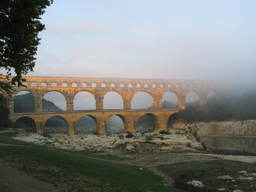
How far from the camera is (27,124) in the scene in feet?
203

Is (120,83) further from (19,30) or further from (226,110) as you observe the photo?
(19,30)

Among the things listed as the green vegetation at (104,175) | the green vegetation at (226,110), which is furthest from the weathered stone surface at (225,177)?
the green vegetation at (226,110)

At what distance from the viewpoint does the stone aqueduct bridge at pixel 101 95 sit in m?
59.2

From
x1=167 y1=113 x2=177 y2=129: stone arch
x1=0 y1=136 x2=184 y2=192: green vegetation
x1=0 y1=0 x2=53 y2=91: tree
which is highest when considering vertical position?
x1=0 y1=0 x2=53 y2=91: tree

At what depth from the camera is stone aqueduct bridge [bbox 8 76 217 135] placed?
59.2 meters

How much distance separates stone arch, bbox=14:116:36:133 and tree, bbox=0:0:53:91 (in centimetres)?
4843

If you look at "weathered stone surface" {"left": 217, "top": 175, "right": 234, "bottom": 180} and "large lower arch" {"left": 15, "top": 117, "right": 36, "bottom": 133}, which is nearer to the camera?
"weathered stone surface" {"left": 217, "top": 175, "right": 234, "bottom": 180}

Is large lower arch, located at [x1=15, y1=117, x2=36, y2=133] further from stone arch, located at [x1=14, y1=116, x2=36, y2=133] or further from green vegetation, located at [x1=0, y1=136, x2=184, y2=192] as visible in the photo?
green vegetation, located at [x1=0, y1=136, x2=184, y2=192]

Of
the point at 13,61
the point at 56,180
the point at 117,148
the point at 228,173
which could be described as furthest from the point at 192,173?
the point at 117,148

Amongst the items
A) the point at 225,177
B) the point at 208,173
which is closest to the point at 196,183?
the point at 225,177

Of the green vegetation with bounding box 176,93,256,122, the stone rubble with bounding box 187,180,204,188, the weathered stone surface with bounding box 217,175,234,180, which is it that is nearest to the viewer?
the stone rubble with bounding box 187,180,204,188

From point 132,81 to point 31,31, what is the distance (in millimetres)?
60152

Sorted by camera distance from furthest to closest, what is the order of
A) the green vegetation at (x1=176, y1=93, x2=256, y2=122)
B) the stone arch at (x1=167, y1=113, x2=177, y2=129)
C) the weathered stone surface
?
the stone arch at (x1=167, y1=113, x2=177, y2=129)
the green vegetation at (x1=176, y1=93, x2=256, y2=122)
the weathered stone surface

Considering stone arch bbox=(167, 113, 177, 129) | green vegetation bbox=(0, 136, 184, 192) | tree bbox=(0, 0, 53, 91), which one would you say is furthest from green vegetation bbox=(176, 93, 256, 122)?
tree bbox=(0, 0, 53, 91)
